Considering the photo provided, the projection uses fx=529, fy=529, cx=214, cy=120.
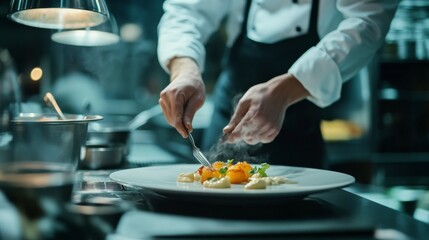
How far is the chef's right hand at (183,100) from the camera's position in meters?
1.16

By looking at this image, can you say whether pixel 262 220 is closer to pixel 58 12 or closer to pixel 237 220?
pixel 237 220

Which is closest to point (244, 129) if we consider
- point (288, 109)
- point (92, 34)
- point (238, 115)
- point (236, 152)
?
point (238, 115)

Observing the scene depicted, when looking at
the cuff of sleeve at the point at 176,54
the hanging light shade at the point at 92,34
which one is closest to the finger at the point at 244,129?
the cuff of sleeve at the point at 176,54

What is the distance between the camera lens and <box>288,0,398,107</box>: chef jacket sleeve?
1196 mm

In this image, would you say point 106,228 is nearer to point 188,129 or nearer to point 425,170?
point 188,129

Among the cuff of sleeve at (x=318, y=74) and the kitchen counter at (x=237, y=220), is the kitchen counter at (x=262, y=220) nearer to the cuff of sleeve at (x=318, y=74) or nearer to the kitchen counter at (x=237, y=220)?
the kitchen counter at (x=237, y=220)

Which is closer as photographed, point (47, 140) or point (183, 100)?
point (47, 140)

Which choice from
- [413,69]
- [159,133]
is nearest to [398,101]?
[413,69]

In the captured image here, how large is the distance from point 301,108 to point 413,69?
215 centimetres

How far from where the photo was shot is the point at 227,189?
821 mm

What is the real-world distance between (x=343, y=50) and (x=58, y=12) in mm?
644

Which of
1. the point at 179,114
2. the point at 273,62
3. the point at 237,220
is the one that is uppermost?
the point at 273,62

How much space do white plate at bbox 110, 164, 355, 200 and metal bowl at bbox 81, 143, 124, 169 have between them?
0.22 meters

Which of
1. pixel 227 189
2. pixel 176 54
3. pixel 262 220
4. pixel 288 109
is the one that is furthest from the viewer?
pixel 288 109
